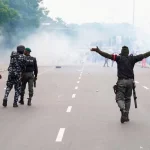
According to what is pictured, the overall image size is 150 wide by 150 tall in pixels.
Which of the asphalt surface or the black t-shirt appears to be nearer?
the asphalt surface

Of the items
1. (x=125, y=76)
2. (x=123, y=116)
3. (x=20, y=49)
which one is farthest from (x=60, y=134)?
(x=20, y=49)

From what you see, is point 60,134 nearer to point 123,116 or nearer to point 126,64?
point 123,116

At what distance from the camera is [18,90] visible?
13578 millimetres

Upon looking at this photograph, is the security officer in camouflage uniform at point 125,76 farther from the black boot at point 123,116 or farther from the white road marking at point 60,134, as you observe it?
the white road marking at point 60,134

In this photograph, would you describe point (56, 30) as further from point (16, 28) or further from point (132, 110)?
point (132, 110)

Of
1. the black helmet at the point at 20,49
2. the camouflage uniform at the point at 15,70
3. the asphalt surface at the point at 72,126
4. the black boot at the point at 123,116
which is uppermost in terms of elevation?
the black helmet at the point at 20,49

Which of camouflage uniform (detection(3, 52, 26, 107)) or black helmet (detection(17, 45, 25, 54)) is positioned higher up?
black helmet (detection(17, 45, 25, 54))

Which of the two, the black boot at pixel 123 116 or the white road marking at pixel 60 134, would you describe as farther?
the black boot at pixel 123 116

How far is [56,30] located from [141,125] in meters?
109

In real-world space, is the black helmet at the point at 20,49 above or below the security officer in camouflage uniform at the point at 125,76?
above

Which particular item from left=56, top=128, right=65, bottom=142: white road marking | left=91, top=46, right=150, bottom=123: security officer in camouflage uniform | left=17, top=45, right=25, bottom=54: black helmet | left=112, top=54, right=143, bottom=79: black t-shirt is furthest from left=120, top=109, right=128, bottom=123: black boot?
left=17, top=45, right=25, bottom=54: black helmet

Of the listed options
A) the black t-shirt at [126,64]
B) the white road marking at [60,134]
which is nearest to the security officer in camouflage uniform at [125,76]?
the black t-shirt at [126,64]

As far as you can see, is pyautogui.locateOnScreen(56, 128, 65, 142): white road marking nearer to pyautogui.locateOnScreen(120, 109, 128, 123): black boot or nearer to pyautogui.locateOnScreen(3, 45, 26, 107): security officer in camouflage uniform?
pyautogui.locateOnScreen(120, 109, 128, 123): black boot

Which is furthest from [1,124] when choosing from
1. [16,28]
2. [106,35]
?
[106,35]
